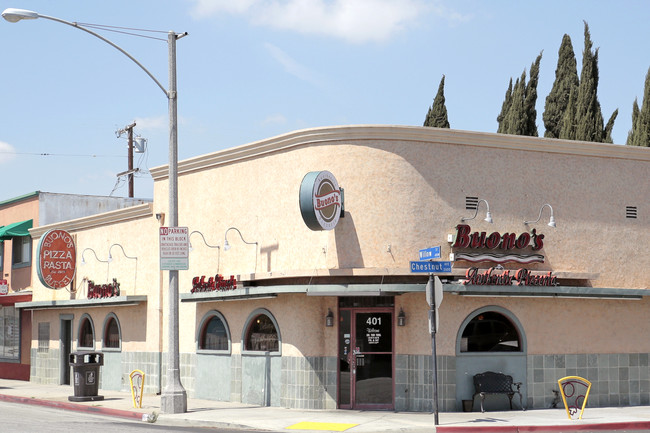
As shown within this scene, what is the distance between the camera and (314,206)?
20109mm

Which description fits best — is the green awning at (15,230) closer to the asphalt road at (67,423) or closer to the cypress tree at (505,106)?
the asphalt road at (67,423)

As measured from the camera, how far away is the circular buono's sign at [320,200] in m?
20.2

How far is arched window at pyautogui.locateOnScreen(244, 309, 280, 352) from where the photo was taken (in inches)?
882

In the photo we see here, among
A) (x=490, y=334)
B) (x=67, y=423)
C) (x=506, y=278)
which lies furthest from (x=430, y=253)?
(x=67, y=423)

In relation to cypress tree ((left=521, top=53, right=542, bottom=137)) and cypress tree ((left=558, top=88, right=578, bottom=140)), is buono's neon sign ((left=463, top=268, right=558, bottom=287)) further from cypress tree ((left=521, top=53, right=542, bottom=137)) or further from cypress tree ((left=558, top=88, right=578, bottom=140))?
cypress tree ((left=521, top=53, right=542, bottom=137))

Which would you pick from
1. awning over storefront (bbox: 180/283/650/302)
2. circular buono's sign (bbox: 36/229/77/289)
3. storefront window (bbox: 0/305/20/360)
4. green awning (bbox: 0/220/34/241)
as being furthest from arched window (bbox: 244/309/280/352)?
storefront window (bbox: 0/305/20/360)

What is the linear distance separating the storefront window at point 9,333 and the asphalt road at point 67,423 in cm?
1418

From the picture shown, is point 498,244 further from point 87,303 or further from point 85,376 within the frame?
point 87,303

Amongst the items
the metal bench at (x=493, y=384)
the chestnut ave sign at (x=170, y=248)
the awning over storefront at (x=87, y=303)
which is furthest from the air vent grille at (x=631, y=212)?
the awning over storefront at (x=87, y=303)

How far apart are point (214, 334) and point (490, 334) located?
26.0 feet

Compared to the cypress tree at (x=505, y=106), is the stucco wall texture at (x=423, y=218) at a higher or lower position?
lower

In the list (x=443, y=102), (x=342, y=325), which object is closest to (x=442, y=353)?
(x=342, y=325)

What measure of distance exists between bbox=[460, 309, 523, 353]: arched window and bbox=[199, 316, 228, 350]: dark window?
6.89 metres

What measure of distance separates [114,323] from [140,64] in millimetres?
11585
